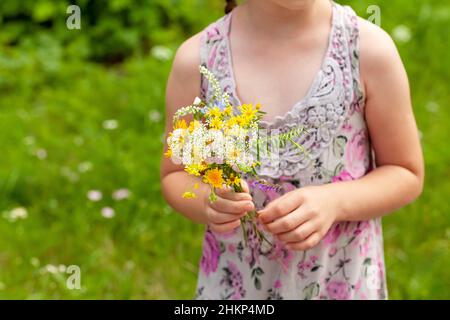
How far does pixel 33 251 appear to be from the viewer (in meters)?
2.75

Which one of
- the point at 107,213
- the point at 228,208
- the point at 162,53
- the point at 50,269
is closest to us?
the point at 228,208

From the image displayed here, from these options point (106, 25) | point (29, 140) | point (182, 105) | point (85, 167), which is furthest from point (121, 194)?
point (106, 25)

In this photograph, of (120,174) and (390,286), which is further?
(120,174)

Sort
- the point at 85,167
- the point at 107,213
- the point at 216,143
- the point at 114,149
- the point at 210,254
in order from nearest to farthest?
the point at 216,143 → the point at 210,254 → the point at 107,213 → the point at 85,167 → the point at 114,149

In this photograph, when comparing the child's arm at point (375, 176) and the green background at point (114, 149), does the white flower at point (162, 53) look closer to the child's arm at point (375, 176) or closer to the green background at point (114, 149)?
the green background at point (114, 149)

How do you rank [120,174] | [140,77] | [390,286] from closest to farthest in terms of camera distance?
[390,286] → [120,174] → [140,77]

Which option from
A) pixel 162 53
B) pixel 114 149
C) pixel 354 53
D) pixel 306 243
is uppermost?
pixel 162 53

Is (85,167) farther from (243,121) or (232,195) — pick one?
(243,121)

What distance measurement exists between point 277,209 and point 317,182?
0.22 metres

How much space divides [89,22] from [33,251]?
1773 mm

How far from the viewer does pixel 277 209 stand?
5.08ft
